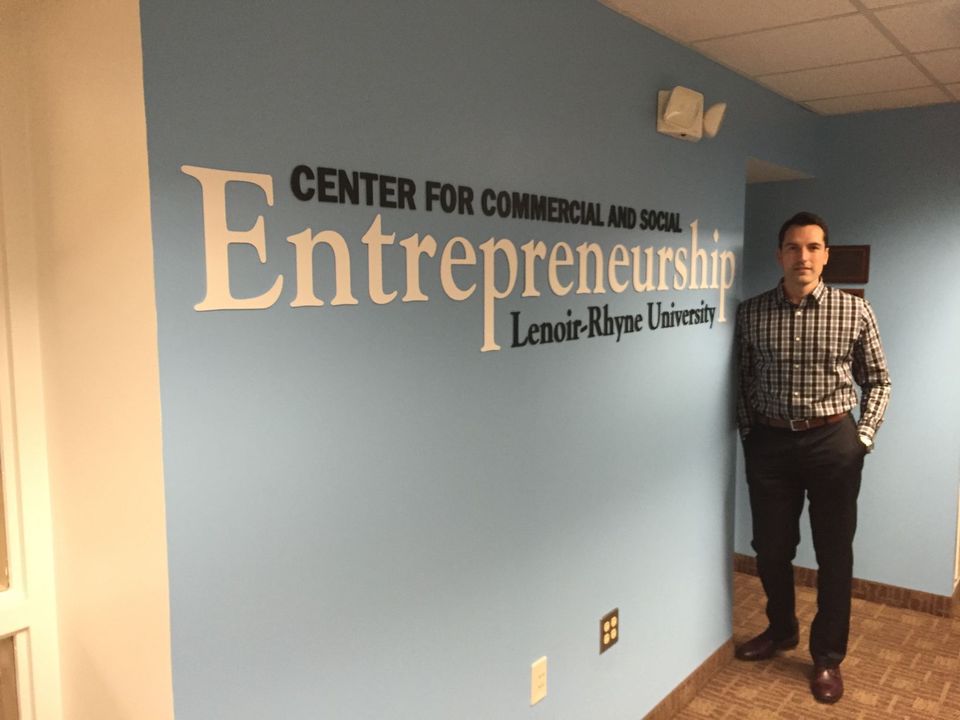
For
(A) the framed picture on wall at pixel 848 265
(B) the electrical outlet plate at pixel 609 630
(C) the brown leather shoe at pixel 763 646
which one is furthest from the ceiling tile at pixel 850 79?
(C) the brown leather shoe at pixel 763 646

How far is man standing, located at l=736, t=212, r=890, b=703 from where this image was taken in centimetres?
288

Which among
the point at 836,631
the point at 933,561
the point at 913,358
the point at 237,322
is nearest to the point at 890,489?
the point at 933,561

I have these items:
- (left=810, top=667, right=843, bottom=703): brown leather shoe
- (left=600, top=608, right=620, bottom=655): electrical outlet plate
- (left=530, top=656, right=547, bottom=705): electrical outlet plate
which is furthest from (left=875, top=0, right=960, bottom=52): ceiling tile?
(left=810, top=667, right=843, bottom=703): brown leather shoe

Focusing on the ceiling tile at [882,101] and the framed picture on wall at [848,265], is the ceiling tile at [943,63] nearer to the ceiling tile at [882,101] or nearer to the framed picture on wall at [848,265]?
the ceiling tile at [882,101]

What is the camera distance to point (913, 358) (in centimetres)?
363

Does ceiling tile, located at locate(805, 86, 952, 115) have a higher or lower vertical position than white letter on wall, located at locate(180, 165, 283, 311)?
higher

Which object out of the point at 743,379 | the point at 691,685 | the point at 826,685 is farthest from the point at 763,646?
the point at 743,379

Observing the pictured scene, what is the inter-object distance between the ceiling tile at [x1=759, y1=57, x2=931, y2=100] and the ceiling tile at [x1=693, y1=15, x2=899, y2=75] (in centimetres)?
10

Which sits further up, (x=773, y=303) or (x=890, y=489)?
(x=773, y=303)

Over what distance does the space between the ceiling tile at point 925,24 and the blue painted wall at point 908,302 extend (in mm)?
1042

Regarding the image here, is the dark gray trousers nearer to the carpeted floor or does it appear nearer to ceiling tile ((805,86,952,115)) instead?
the carpeted floor

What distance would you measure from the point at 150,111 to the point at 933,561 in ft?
12.6

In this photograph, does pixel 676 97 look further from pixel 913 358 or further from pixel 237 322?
pixel 913 358

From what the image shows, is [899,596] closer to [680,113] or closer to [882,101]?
[882,101]
